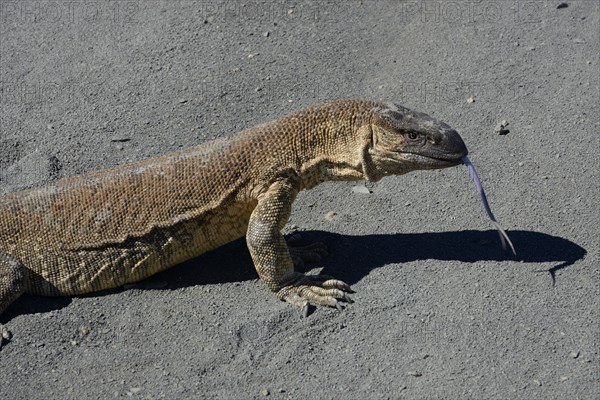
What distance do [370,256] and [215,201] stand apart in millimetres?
1826

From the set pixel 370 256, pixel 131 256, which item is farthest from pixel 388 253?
pixel 131 256

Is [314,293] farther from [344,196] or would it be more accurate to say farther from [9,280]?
[9,280]

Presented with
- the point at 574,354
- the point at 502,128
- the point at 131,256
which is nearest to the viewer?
the point at 574,354

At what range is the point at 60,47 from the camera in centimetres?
1320

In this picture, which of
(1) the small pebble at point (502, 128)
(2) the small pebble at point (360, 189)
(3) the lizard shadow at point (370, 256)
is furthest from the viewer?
(1) the small pebble at point (502, 128)

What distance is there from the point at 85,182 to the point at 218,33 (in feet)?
16.2

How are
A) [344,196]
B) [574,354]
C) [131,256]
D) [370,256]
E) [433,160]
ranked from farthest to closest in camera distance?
[344,196], [370,256], [131,256], [433,160], [574,354]

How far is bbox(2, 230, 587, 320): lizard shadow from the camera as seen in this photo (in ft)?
29.9

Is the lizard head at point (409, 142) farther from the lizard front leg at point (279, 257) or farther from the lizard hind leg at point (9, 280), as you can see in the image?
the lizard hind leg at point (9, 280)

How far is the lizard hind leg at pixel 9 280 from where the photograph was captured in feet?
28.7

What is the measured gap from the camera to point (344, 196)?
34.2ft

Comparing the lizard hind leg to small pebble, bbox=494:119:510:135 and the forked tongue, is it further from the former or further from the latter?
small pebble, bbox=494:119:510:135

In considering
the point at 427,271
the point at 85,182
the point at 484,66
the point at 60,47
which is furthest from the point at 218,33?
the point at 427,271

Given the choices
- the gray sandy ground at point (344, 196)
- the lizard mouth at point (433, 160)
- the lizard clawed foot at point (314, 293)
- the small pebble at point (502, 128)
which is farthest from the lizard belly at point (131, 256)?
the small pebble at point (502, 128)
